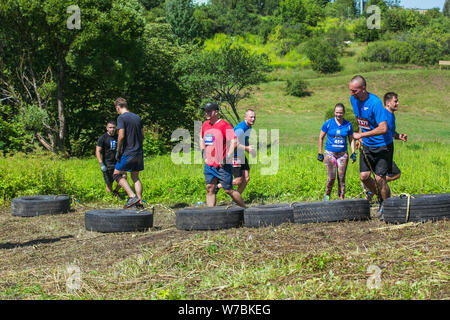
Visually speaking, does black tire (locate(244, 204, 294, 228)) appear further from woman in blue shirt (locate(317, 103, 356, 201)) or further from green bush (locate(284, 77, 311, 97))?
green bush (locate(284, 77, 311, 97))

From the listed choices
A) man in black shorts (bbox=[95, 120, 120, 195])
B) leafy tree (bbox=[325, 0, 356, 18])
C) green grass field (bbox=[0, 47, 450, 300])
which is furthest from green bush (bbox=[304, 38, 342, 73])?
leafy tree (bbox=[325, 0, 356, 18])

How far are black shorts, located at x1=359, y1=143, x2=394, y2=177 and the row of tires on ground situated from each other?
575 millimetres

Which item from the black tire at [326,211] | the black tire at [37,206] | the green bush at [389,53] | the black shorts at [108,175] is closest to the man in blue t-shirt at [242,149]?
the black tire at [326,211]

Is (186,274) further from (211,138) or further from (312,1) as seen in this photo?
(312,1)

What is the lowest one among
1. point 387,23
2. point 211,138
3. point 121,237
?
point 121,237

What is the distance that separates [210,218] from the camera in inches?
314

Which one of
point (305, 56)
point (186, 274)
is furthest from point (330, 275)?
point (305, 56)

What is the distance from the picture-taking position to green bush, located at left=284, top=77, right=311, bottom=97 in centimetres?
5176

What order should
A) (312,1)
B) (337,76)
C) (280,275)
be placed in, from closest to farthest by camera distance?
(280,275), (337,76), (312,1)

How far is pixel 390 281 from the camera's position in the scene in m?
4.93

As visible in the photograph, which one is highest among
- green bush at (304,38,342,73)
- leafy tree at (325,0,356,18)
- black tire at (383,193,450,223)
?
leafy tree at (325,0,356,18)

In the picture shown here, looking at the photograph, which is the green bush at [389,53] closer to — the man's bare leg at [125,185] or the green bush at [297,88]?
the green bush at [297,88]

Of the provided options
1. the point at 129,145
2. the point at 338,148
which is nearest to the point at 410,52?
the point at 338,148

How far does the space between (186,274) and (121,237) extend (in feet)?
9.06
